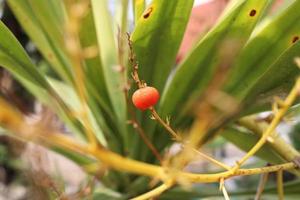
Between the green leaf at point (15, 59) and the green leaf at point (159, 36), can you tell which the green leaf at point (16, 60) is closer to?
the green leaf at point (15, 59)

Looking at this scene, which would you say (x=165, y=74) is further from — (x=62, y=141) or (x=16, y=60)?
(x=62, y=141)

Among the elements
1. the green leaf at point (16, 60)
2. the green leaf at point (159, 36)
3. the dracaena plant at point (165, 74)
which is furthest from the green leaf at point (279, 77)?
the green leaf at point (16, 60)

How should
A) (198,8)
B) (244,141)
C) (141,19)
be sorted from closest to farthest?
(141,19), (244,141), (198,8)

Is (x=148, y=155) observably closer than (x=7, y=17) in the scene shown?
Yes

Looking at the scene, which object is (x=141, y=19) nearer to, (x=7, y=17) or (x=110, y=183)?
(x=110, y=183)

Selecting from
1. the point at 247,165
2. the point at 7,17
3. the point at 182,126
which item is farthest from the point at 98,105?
the point at 7,17

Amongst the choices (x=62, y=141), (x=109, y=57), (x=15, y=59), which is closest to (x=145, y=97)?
(x=62, y=141)

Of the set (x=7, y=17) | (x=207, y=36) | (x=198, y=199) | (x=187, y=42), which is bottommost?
(x=198, y=199)

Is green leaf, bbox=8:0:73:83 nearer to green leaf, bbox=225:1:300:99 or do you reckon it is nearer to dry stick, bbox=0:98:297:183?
green leaf, bbox=225:1:300:99
